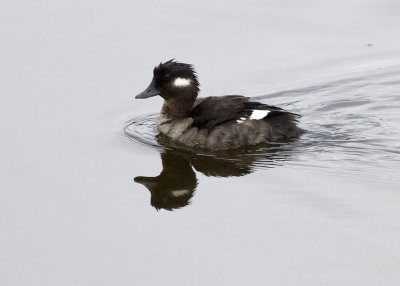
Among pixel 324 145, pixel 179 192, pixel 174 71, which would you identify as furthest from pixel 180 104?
pixel 179 192

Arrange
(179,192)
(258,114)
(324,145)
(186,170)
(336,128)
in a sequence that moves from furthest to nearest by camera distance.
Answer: (336,128) < (258,114) < (324,145) < (186,170) < (179,192)

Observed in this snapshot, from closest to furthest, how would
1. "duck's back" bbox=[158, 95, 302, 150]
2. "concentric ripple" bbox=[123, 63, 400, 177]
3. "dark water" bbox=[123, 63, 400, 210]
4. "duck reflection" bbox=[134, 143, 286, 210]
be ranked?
1. "duck reflection" bbox=[134, 143, 286, 210]
2. "dark water" bbox=[123, 63, 400, 210]
3. "concentric ripple" bbox=[123, 63, 400, 177]
4. "duck's back" bbox=[158, 95, 302, 150]

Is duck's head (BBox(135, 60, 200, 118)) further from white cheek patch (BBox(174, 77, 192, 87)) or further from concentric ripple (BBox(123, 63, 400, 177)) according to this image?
concentric ripple (BBox(123, 63, 400, 177))

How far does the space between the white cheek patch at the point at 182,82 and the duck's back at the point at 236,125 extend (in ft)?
1.59

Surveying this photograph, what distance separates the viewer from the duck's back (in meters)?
11.9

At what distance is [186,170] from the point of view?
11.2 meters

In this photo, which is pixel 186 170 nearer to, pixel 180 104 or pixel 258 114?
pixel 258 114

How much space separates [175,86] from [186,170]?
156 cm

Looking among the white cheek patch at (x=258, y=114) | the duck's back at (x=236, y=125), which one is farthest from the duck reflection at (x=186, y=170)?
the white cheek patch at (x=258, y=114)

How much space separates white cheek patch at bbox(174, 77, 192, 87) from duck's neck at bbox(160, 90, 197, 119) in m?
0.11

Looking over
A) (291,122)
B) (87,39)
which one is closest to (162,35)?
(87,39)

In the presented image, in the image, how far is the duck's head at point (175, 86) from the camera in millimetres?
12414

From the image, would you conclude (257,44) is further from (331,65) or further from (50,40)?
(50,40)

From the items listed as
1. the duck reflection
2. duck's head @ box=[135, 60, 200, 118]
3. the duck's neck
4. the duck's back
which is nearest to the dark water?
the duck reflection
